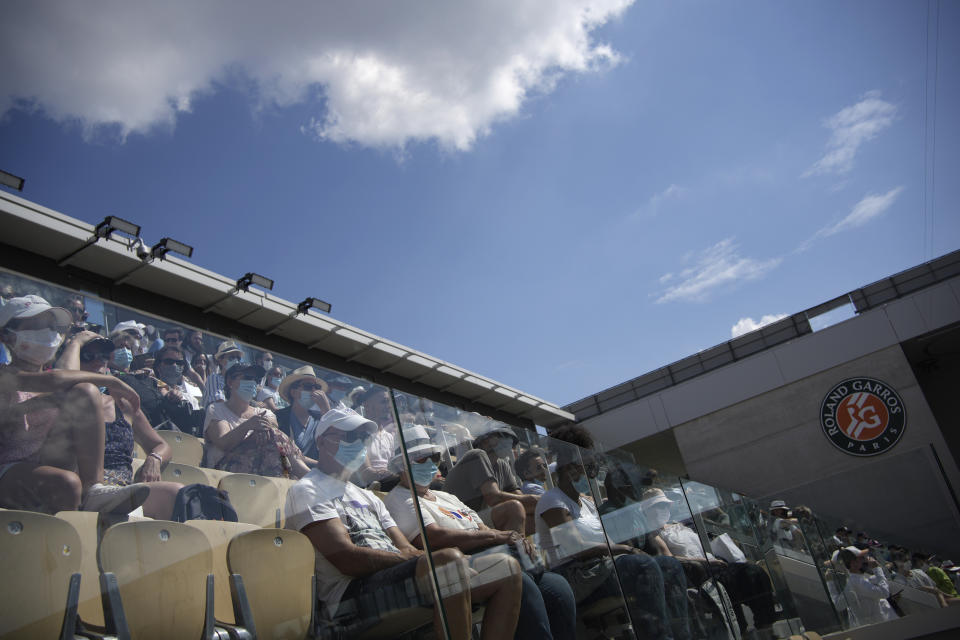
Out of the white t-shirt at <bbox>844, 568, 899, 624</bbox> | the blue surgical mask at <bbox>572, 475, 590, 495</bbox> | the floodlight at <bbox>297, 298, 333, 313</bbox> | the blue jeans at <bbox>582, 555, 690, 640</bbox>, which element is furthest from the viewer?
the floodlight at <bbox>297, 298, 333, 313</bbox>

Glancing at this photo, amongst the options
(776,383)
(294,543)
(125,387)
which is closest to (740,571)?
(294,543)

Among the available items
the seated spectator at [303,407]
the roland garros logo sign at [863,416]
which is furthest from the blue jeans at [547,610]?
the roland garros logo sign at [863,416]

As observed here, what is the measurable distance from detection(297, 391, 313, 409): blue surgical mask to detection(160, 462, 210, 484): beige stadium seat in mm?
447

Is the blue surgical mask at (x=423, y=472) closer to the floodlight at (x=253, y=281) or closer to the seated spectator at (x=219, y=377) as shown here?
the seated spectator at (x=219, y=377)

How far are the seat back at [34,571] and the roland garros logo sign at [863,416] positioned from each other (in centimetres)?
1697

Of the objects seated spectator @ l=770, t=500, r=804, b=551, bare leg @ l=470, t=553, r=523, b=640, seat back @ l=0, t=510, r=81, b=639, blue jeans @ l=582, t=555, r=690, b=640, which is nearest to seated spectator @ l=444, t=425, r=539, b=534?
bare leg @ l=470, t=553, r=523, b=640

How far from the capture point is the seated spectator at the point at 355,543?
225cm

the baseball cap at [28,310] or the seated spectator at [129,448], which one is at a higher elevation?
the baseball cap at [28,310]

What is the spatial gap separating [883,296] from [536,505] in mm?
16112

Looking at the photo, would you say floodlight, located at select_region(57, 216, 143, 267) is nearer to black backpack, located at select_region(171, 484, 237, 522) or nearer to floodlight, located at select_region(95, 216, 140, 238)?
floodlight, located at select_region(95, 216, 140, 238)

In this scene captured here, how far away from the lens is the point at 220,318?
970 cm

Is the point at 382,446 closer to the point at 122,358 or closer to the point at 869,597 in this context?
the point at 122,358

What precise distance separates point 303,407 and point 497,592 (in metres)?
1.01

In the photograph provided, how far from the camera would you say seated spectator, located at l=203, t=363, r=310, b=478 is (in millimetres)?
2225
